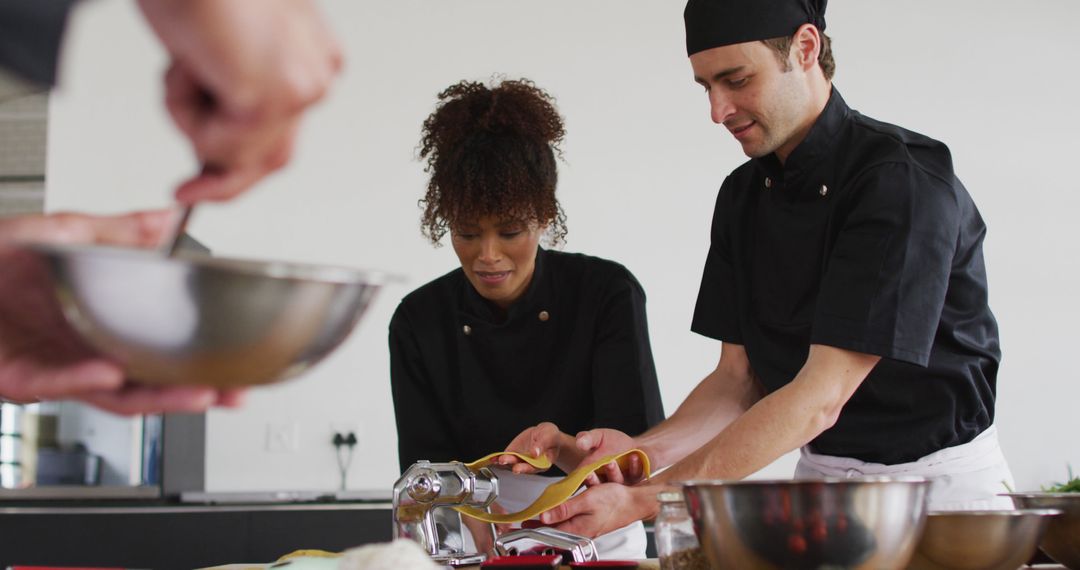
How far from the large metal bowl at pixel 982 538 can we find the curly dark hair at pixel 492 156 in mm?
1248

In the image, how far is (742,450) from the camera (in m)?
1.62

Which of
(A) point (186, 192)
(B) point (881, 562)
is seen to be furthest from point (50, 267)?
(B) point (881, 562)

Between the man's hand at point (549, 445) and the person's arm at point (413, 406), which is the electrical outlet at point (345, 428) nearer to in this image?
the person's arm at point (413, 406)

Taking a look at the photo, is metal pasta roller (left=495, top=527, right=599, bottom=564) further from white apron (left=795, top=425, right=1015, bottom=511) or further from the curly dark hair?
the curly dark hair

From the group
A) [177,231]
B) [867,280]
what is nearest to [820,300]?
[867,280]

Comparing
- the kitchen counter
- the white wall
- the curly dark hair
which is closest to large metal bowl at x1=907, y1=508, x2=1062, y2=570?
the curly dark hair

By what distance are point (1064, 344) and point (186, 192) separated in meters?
3.94

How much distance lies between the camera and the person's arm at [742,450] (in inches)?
63.3

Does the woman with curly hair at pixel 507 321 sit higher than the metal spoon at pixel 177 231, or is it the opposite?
the woman with curly hair at pixel 507 321

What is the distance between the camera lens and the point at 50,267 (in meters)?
0.56

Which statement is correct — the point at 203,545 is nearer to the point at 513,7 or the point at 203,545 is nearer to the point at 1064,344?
the point at 513,7

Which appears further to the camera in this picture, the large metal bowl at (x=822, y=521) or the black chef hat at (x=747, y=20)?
the black chef hat at (x=747, y=20)

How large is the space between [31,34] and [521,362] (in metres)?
1.71

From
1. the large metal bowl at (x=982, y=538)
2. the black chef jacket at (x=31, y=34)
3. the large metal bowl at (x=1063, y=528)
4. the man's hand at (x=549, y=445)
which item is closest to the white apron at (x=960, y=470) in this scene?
the man's hand at (x=549, y=445)
